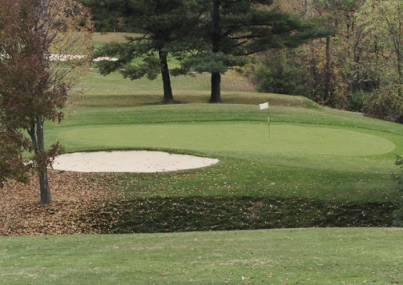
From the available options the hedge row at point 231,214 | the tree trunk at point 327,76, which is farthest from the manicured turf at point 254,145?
the tree trunk at point 327,76

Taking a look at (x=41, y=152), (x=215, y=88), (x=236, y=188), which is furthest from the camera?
(x=215, y=88)

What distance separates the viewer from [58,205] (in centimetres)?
1809

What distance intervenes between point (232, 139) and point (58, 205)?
9249 millimetres

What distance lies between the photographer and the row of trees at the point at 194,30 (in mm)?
37219

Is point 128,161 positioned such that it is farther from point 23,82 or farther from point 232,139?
point 23,82

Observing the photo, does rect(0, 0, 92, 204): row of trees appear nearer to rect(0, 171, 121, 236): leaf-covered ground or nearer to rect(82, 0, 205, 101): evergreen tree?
rect(0, 171, 121, 236): leaf-covered ground

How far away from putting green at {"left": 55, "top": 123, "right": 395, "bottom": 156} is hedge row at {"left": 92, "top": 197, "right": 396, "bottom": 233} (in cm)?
463

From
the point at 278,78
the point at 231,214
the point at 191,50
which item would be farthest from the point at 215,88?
the point at 231,214

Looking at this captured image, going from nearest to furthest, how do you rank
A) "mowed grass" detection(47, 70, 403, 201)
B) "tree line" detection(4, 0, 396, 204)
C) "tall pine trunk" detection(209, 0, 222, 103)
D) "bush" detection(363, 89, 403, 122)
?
"tree line" detection(4, 0, 396, 204)
"mowed grass" detection(47, 70, 403, 201)
"bush" detection(363, 89, 403, 122)
"tall pine trunk" detection(209, 0, 222, 103)

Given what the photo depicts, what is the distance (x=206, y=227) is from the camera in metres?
17.5

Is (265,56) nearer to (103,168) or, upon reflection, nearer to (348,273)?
(103,168)

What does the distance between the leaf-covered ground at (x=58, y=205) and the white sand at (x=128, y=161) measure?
84cm

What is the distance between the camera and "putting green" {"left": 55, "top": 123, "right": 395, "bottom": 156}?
23.3 metres

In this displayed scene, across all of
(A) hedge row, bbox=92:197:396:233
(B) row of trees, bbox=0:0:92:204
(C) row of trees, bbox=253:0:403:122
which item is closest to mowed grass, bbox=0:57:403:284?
(A) hedge row, bbox=92:197:396:233
